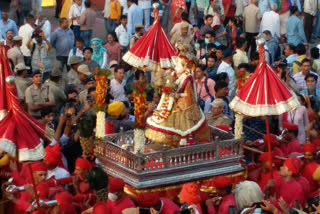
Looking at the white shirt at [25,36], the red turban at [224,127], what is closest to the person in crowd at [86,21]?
the white shirt at [25,36]

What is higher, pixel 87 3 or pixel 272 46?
pixel 87 3

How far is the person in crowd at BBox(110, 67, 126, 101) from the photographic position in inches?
577

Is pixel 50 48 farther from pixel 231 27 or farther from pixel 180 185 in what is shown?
pixel 180 185

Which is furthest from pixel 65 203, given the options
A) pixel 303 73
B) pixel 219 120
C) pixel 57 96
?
pixel 303 73

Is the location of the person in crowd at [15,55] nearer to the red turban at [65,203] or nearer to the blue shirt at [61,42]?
the blue shirt at [61,42]

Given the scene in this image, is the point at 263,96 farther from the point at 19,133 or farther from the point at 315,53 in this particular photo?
the point at 315,53

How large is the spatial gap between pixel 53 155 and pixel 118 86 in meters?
4.03

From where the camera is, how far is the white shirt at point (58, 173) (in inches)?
428

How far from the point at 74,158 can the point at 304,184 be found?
10.8 feet

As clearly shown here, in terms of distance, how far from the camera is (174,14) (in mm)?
19953

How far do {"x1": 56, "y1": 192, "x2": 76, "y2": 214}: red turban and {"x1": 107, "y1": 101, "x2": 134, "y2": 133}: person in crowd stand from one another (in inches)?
116

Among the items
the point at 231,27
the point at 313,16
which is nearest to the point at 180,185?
the point at 231,27

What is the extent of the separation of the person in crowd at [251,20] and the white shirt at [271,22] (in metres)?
0.52

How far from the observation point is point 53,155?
35.7ft
